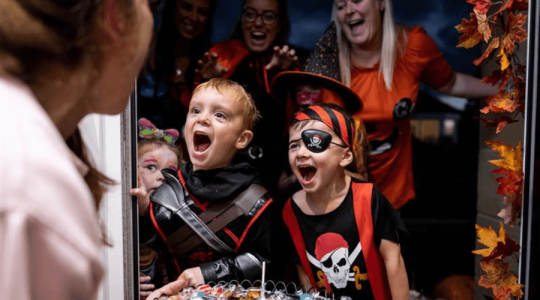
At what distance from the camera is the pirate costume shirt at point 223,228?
74.9 inches

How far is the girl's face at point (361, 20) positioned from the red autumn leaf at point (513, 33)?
419 millimetres

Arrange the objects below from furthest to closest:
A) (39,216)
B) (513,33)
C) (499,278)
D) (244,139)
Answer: (244,139)
(499,278)
(513,33)
(39,216)

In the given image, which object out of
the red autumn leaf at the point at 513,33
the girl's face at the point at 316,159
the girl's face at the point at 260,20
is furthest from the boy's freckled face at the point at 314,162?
the red autumn leaf at the point at 513,33

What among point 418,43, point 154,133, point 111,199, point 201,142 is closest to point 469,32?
point 418,43

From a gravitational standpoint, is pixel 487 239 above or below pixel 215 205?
below

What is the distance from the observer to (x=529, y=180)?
172cm

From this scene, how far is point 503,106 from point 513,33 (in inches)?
9.5

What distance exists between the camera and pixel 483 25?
178 cm

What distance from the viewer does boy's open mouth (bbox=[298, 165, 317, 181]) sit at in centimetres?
187

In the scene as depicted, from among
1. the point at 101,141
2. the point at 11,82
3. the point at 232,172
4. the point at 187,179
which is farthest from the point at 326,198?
the point at 11,82

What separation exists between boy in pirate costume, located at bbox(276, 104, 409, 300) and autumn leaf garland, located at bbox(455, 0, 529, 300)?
31cm

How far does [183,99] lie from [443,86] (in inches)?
37.1

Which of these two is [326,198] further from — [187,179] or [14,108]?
[14,108]

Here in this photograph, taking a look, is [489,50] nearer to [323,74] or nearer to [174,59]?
[323,74]
